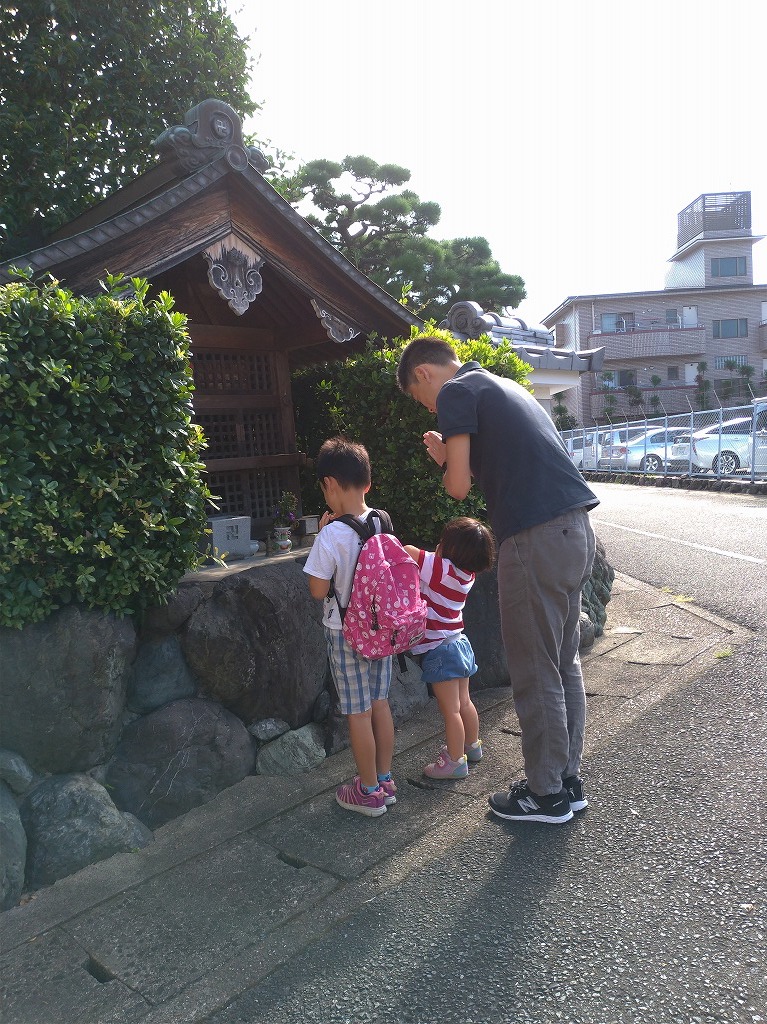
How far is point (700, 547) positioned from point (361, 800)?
768 cm

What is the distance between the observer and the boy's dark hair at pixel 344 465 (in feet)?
11.4

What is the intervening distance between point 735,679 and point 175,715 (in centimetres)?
334

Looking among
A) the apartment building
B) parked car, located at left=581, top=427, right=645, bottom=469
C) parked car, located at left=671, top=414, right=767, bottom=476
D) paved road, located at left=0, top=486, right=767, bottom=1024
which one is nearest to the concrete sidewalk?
paved road, located at left=0, top=486, right=767, bottom=1024

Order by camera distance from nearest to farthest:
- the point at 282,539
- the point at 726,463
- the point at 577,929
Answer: the point at 577,929, the point at 282,539, the point at 726,463

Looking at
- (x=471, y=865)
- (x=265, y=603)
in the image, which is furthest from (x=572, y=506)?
(x=265, y=603)

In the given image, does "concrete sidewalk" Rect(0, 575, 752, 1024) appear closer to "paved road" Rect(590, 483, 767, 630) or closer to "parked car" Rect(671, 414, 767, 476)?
"paved road" Rect(590, 483, 767, 630)

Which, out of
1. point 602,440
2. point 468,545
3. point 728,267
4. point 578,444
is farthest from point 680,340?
point 468,545

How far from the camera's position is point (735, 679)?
14.9 feet

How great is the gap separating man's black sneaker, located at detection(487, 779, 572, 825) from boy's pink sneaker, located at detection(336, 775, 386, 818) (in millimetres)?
510

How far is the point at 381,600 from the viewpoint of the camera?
10.9ft

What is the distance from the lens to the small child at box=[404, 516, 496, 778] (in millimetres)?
3652

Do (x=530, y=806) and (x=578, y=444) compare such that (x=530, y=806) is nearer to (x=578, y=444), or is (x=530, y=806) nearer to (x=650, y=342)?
(x=578, y=444)

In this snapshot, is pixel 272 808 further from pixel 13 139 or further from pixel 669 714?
pixel 13 139

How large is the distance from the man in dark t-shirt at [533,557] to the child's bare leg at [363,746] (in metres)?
0.57
